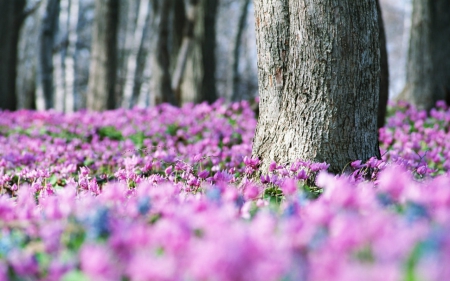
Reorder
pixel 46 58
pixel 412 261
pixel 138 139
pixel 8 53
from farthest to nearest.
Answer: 1. pixel 46 58
2. pixel 8 53
3. pixel 138 139
4. pixel 412 261

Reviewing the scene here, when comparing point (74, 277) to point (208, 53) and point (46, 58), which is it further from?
point (46, 58)

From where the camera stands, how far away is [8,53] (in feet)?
45.3

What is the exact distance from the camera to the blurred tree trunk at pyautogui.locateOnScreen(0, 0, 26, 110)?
1354 centimetres

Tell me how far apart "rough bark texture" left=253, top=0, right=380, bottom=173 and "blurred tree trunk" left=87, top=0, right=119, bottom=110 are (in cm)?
858

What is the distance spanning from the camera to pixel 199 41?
12641mm

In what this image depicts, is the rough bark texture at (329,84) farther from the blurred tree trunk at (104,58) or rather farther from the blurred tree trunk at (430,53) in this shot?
the blurred tree trunk at (104,58)

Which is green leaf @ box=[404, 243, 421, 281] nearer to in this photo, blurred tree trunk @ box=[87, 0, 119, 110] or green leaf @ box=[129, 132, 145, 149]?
green leaf @ box=[129, 132, 145, 149]

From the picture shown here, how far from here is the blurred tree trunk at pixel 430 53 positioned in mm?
10875

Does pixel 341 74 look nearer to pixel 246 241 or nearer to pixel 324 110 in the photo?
pixel 324 110

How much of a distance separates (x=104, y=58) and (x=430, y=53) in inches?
292

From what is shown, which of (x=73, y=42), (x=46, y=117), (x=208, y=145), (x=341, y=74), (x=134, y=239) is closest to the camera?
(x=134, y=239)

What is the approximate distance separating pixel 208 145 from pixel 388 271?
5993 millimetres

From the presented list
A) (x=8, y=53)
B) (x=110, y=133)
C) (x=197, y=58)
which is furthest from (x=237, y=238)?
(x=8, y=53)

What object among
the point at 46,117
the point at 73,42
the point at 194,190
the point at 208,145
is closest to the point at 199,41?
the point at 46,117
